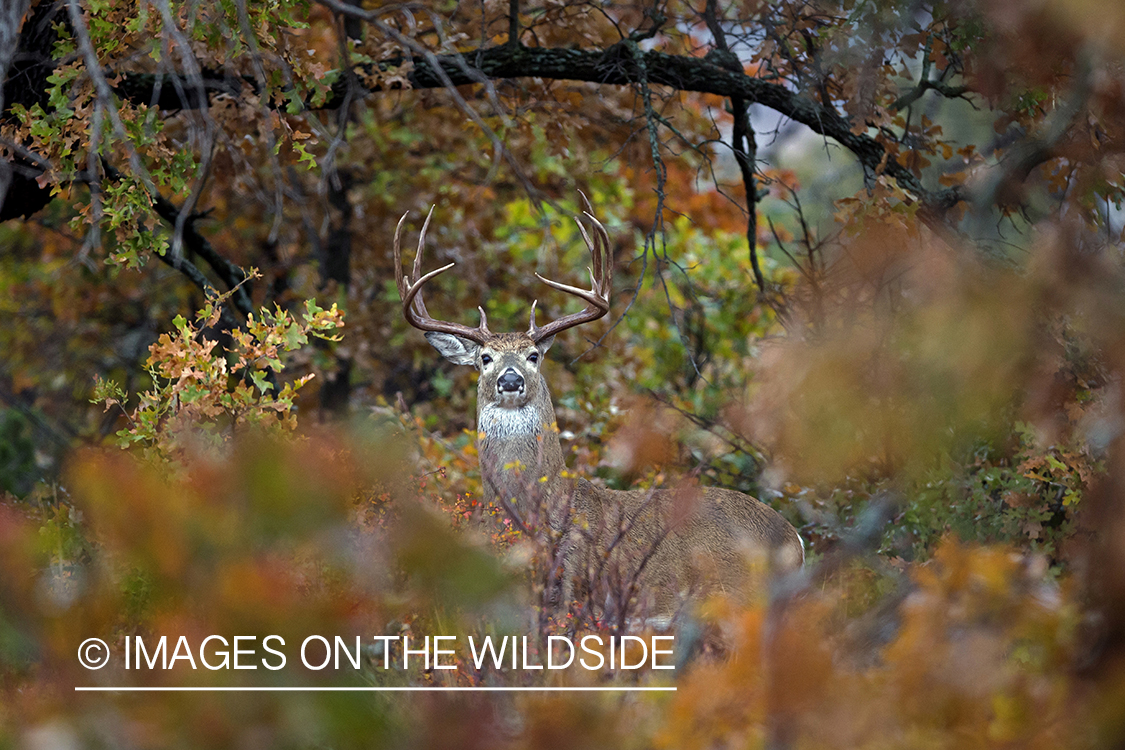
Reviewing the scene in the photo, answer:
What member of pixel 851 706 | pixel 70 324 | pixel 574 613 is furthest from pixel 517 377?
pixel 70 324

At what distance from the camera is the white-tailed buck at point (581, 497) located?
552 centimetres

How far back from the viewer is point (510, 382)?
6059 millimetres

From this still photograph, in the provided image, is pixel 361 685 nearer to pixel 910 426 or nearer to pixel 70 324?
pixel 910 426

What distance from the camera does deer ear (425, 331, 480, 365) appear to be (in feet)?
21.4

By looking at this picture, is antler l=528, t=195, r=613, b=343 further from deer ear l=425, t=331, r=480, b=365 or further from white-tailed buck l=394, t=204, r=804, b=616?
deer ear l=425, t=331, r=480, b=365

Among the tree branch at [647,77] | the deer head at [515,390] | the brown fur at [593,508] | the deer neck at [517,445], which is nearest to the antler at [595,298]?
the deer head at [515,390]

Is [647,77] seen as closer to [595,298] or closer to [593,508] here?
[595,298]

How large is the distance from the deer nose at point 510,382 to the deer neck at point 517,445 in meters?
0.22

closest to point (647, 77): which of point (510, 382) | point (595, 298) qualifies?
point (595, 298)

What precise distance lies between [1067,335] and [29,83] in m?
5.13

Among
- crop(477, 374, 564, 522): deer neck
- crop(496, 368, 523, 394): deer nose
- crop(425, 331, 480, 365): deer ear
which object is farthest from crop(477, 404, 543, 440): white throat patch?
crop(425, 331, 480, 365): deer ear

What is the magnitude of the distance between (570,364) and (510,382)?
1.14 metres

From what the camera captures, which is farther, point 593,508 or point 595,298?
point 595,298

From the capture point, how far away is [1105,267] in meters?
2.58
